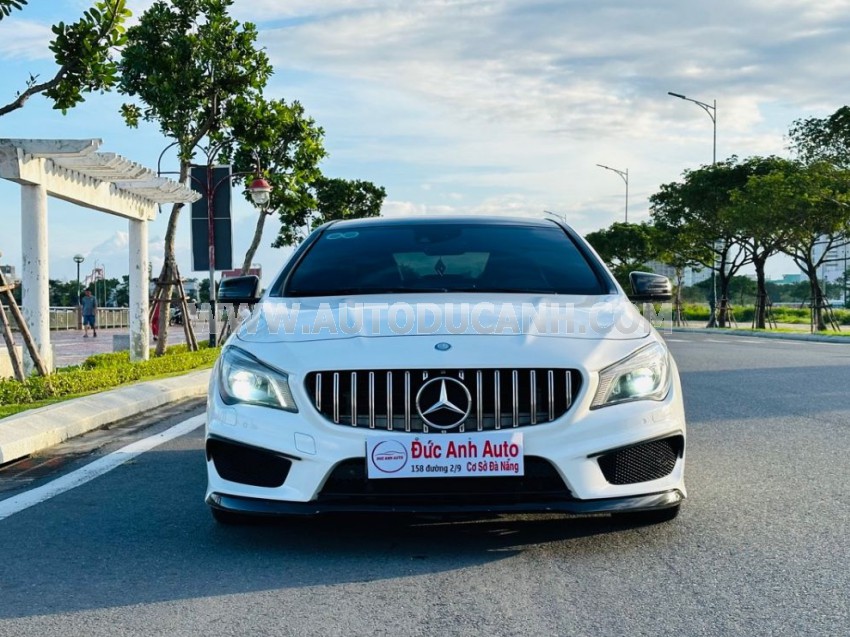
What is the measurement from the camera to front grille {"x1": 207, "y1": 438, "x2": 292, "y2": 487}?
430 cm

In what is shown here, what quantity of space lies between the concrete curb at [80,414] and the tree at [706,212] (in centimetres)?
3610

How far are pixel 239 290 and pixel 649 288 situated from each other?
2.26 m

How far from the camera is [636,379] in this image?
4.44 metres

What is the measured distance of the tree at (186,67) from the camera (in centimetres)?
2112

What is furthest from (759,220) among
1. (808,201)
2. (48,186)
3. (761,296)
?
(48,186)

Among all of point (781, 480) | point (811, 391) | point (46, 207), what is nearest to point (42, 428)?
point (781, 480)

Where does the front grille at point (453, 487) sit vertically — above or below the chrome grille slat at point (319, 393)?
below

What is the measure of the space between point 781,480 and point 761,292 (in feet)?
136

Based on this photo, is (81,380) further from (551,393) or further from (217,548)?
(551,393)

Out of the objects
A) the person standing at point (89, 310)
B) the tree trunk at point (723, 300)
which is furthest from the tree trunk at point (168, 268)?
the tree trunk at point (723, 300)

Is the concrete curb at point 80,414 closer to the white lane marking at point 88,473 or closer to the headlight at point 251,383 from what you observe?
the white lane marking at point 88,473

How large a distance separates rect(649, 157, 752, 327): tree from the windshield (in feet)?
131

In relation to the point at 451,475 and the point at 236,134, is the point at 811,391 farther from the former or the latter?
the point at 236,134

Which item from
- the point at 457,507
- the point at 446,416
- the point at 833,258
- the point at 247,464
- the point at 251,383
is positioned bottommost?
the point at 457,507
